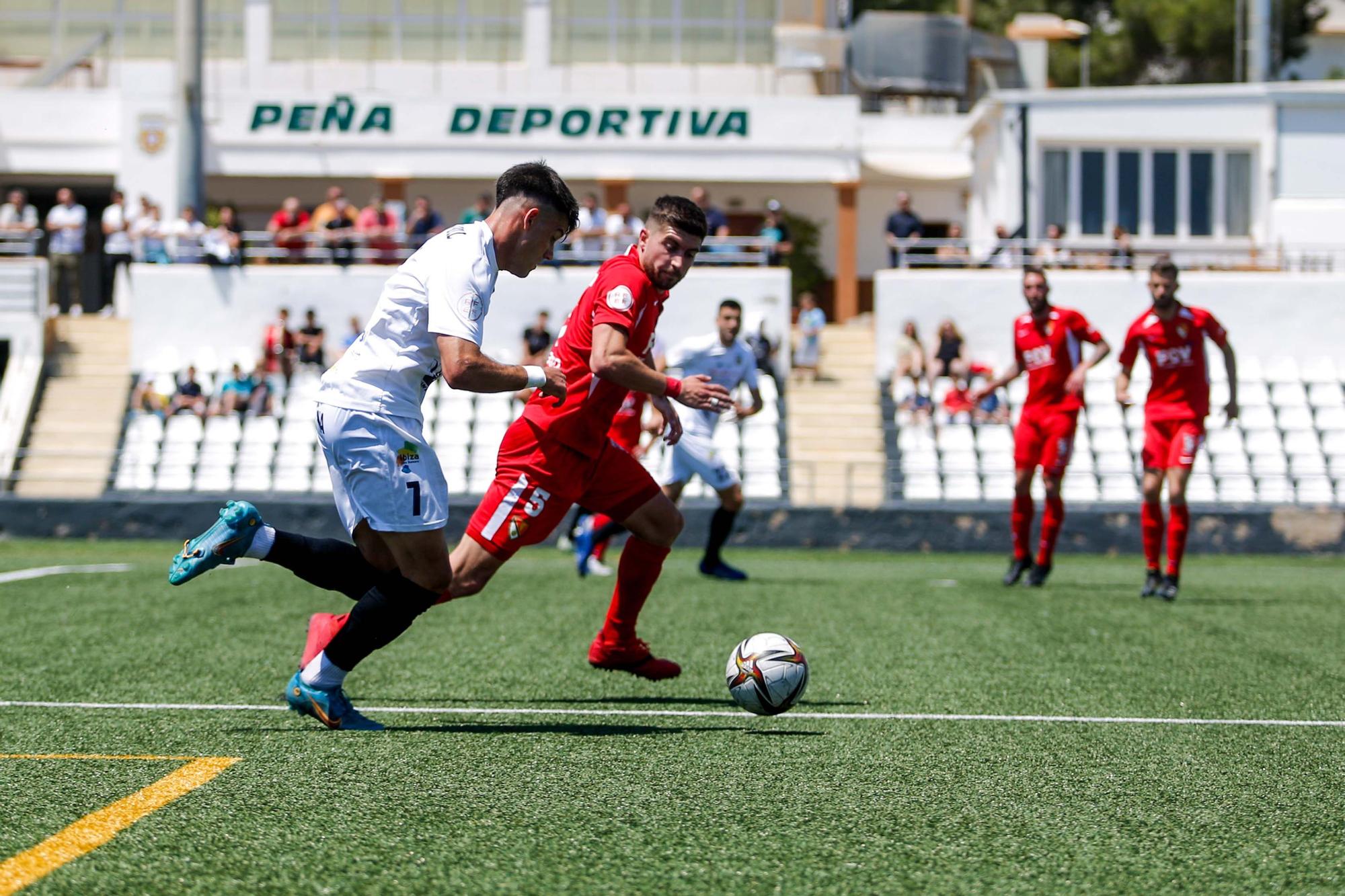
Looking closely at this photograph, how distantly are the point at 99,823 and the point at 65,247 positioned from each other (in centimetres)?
2385

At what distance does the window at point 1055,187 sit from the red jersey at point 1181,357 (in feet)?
59.9

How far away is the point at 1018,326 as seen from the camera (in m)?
12.5

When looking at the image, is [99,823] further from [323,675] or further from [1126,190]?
[1126,190]

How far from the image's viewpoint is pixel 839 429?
2386 centimetres

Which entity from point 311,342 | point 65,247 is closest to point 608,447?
point 311,342

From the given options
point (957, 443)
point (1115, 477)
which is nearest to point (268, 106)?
point (957, 443)

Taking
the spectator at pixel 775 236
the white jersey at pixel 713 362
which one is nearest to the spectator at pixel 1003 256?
the spectator at pixel 775 236

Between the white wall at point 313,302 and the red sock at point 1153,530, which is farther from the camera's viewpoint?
the white wall at point 313,302

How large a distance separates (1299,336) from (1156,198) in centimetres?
559

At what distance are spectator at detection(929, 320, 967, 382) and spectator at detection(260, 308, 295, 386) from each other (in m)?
9.34

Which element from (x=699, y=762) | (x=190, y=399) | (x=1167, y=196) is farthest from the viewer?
(x=1167, y=196)

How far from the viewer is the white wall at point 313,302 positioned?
2470cm

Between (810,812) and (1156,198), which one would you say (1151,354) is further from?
(1156,198)

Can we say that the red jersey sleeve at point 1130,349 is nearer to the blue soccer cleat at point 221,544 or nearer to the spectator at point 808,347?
the blue soccer cleat at point 221,544
